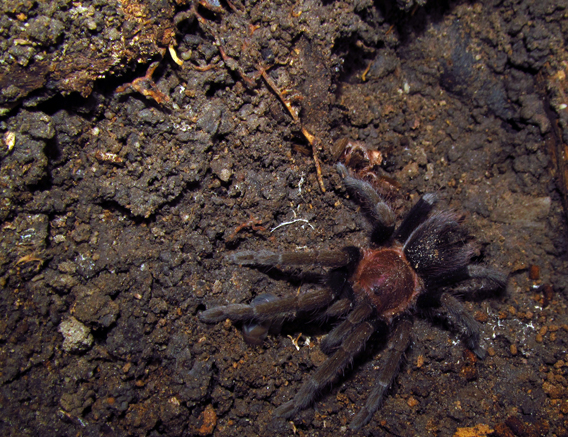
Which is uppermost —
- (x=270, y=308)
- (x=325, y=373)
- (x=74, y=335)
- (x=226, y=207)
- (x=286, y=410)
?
(x=226, y=207)

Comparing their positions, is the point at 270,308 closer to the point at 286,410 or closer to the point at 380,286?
the point at 286,410

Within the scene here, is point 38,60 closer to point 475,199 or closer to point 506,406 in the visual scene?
point 475,199

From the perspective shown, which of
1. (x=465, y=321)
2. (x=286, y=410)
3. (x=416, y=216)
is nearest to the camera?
(x=286, y=410)

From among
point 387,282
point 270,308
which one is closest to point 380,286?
point 387,282

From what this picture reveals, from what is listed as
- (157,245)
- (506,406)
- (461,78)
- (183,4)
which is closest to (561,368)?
(506,406)

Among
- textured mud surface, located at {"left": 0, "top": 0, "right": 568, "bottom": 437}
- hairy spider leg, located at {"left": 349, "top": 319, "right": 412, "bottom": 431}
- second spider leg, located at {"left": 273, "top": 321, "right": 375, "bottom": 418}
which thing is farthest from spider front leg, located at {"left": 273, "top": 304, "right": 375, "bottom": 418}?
hairy spider leg, located at {"left": 349, "top": 319, "right": 412, "bottom": 431}

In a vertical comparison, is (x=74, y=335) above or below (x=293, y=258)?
below

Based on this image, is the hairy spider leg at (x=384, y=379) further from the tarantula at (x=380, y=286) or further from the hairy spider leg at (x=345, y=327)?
the hairy spider leg at (x=345, y=327)
